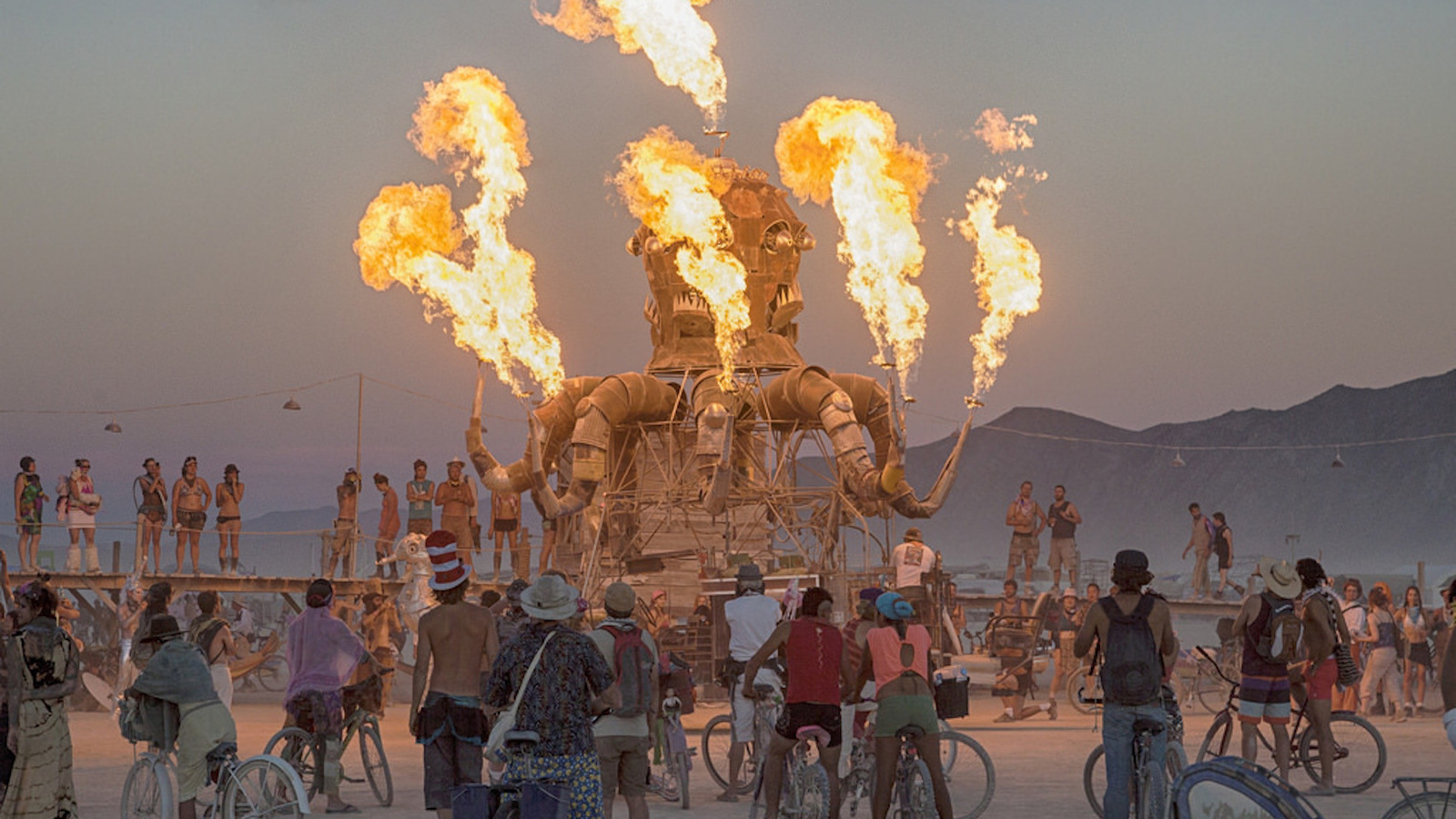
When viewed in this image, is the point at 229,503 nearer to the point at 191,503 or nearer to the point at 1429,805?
the point at 191,503

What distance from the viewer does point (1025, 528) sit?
34000mm

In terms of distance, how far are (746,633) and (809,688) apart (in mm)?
2609

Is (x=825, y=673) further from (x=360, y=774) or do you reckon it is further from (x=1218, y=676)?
(x=360, y=774)

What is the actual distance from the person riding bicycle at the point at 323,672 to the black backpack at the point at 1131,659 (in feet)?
22.2

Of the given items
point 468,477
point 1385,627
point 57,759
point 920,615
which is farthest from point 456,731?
point 468,477

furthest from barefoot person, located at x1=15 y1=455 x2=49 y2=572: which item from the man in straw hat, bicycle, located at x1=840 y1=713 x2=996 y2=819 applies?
the man in straw hat

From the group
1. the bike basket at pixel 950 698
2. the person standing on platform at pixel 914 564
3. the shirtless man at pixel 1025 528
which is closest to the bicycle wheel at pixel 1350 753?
the bike basket at pixel 950 698

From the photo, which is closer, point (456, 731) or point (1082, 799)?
point (456, 731)

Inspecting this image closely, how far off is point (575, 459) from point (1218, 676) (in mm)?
20151

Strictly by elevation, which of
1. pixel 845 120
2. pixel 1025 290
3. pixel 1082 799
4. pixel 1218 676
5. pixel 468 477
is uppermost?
pixel 845 120

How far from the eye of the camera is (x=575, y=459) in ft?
115

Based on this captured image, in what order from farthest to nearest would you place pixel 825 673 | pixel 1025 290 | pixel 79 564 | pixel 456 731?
pixel 79 564 → pixel 1025 290 → pixel 825 673 → pixel 456 731

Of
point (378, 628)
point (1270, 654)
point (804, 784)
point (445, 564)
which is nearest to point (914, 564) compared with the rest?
point (378, 628)

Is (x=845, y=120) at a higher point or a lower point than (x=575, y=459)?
higher
